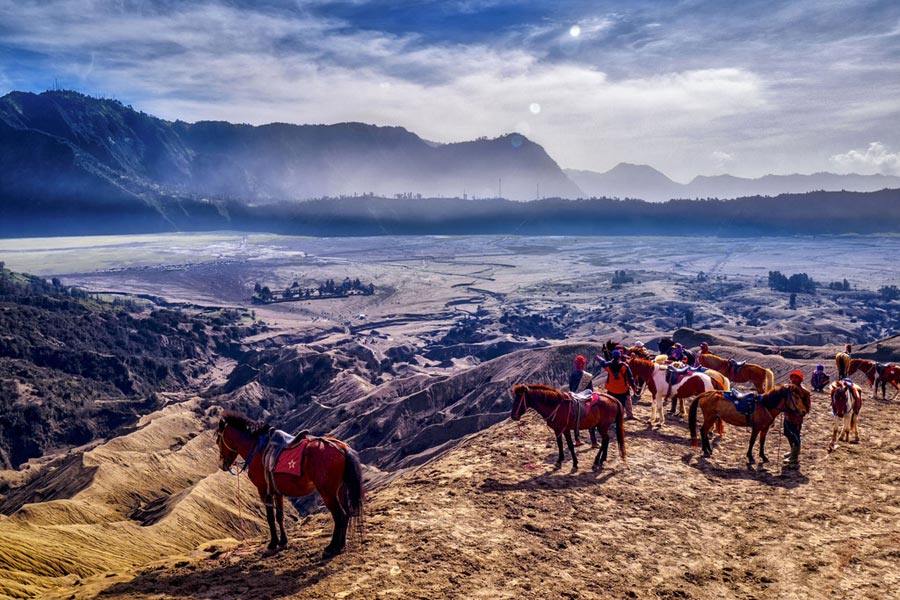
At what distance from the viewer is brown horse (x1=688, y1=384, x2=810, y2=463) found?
481 inches

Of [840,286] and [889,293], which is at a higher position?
[840,286]

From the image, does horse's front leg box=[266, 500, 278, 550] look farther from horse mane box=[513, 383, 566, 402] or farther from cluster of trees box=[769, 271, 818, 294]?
cluster of trees box=[769, 271, 818, 294]

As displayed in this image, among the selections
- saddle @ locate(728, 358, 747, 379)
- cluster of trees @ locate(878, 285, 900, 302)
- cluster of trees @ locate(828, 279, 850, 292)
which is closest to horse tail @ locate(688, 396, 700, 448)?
saddle @ locate(728, 358, 747, 379)

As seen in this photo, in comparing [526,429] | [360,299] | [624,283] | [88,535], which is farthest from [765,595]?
[624,283]

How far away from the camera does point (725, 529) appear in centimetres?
981

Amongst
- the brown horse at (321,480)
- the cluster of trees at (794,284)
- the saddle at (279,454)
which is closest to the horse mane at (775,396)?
the brown horse at (321,480)

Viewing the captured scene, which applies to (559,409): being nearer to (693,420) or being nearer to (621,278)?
(693,420)

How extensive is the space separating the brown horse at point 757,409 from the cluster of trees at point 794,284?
104560mm

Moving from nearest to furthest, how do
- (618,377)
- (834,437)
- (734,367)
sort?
(834,437), (618,377), (734,367)

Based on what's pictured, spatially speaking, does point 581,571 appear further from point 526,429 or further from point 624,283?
point 624,283

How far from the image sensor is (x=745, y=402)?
41.3 ft

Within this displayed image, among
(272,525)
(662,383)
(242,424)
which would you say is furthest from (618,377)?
(242,424)

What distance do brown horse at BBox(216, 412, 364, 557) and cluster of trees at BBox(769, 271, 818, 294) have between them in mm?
111854

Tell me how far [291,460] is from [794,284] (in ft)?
376
